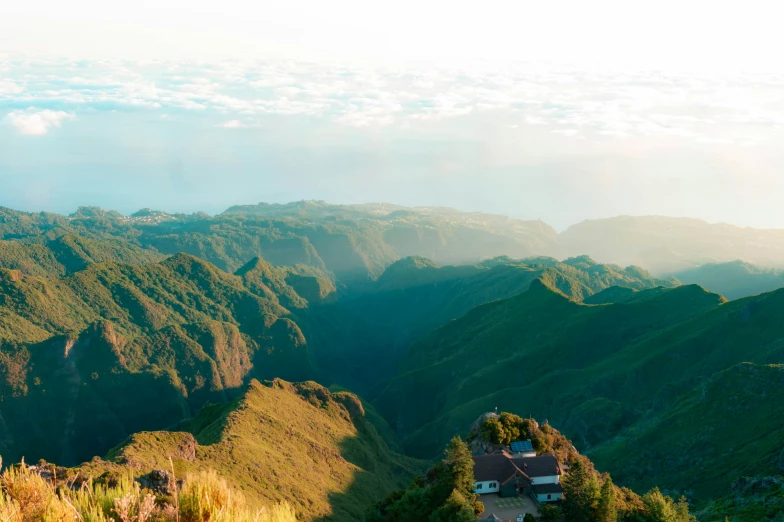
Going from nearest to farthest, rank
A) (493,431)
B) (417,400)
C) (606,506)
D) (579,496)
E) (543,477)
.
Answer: (606,506) → (579,496) → (543,477) → (493,431) → (417,400)

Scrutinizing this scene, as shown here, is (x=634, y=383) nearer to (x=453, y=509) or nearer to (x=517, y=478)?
(x=517, y=478)

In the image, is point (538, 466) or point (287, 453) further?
point (287, 453)

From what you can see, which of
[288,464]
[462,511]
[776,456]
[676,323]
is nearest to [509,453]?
[462,511]

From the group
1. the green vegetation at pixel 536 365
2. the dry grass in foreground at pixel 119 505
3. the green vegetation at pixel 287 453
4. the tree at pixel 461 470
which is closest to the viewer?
the dry grass in foreground at pixel 119 505

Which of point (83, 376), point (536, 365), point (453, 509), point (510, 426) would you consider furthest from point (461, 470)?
point (83, 376)

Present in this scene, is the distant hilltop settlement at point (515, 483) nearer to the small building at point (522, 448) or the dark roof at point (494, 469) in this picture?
the dark roof at point (494, 469)

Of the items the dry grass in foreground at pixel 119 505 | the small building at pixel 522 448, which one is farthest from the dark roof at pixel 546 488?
the dry grass in foreground at pixel 119 505

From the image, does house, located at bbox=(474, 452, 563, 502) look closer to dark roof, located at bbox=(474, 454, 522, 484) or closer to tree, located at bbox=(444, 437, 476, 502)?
dark roof, located at bbox=(474, 454, 522, 484)
